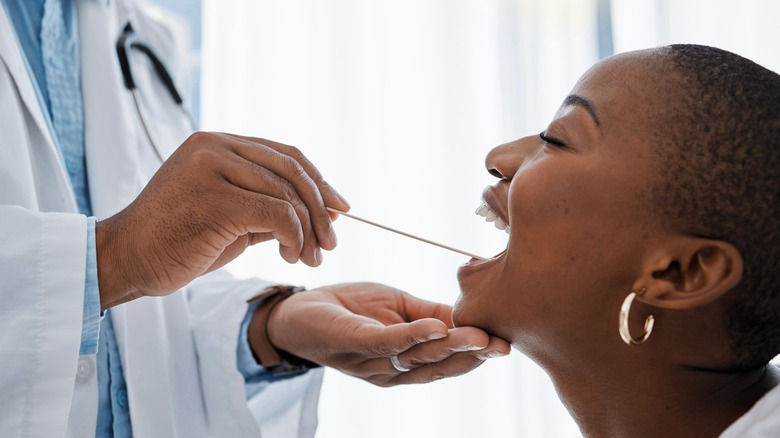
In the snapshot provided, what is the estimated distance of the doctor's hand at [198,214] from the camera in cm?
89

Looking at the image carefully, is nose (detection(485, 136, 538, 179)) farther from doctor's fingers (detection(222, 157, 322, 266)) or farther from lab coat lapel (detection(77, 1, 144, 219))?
lab coat lapel (detection(77, 1, 144, 219))

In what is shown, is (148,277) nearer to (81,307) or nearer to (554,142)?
(81,307)

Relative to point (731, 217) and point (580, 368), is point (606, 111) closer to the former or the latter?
point (731, 217)

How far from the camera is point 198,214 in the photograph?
89 cm

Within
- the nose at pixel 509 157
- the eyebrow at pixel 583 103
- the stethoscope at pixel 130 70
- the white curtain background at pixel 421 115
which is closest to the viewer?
the eyebrow at pixel 583 103

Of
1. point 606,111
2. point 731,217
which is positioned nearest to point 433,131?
point 606,111

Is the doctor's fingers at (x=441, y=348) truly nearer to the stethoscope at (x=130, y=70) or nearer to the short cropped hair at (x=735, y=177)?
the short cropped hair at (x=735, y=177)

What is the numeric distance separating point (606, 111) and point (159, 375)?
85 centimetres

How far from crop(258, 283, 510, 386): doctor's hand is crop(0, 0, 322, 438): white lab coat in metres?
0.14

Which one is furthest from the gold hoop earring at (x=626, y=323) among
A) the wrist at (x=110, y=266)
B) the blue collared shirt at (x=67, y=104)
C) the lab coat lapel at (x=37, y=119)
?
the lab coat lapel at (x=37, y=119)

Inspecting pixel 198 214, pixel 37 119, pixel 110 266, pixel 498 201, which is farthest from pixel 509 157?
pixel 37 119

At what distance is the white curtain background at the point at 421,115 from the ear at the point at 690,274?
94 centimetres

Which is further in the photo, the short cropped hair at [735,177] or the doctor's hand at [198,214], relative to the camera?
the doctor's hand at [198,214]

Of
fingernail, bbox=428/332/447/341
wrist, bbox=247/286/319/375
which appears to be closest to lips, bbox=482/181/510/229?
fingernail, bbox=428/332/447/341
